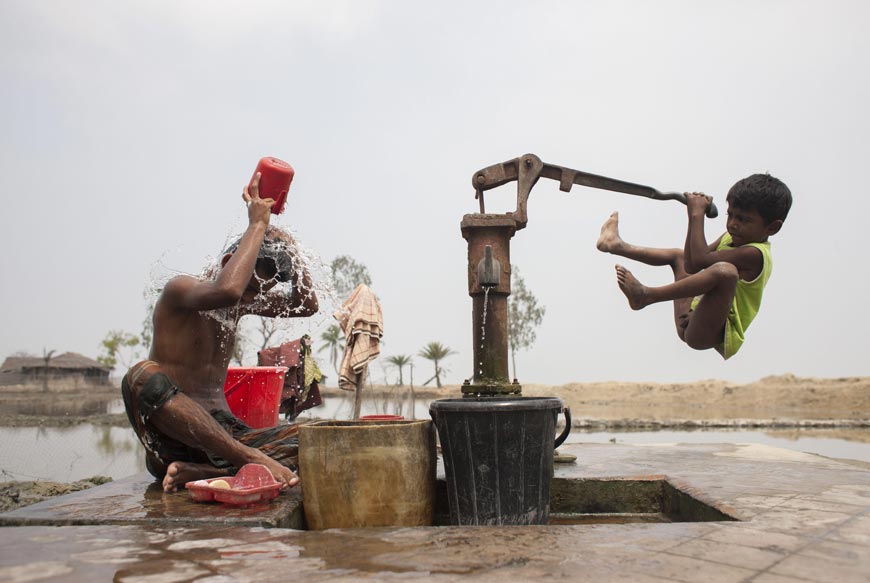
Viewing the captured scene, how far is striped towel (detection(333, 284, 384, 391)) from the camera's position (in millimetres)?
6086

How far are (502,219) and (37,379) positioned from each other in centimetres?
4073

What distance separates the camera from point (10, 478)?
1084 cm

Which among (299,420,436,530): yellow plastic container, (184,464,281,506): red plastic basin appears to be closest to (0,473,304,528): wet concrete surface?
(184,464,281,506): red plastic basin

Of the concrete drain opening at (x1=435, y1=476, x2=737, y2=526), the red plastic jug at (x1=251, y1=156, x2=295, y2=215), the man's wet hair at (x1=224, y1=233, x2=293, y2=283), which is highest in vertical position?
the red plastic jug at (x1=251, y1=156, x2=295, y2=215)

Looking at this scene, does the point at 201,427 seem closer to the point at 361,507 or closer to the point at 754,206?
the point at 361,507

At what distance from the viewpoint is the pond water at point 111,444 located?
11.4 metres

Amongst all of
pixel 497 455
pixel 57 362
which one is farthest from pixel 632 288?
pixel 57 362

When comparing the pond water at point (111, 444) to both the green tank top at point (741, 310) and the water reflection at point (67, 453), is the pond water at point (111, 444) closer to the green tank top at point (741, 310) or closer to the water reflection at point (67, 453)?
the water reflection at point (67, 453)

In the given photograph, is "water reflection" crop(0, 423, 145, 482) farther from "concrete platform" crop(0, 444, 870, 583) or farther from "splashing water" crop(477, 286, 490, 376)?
"concrete platform" crop(0, 444, 870, 583)

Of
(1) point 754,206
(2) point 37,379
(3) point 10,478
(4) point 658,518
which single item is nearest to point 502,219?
(1) point 754,206

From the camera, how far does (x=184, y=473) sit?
371 cm

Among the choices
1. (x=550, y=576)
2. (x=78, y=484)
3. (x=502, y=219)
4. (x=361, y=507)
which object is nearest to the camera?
(x=550, y=576)

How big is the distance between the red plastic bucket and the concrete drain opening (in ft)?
5.83

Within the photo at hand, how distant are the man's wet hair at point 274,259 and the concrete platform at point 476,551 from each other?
1.40 meters
